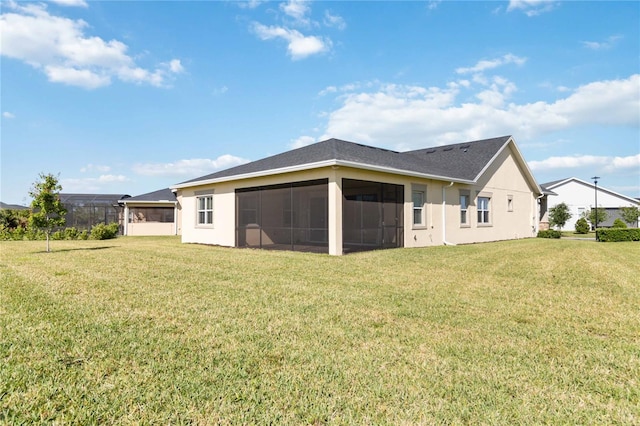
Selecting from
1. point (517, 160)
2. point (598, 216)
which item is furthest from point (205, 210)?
point (598, 216)

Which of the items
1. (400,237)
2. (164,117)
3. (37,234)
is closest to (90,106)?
(164,117)

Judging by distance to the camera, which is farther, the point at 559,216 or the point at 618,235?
the point at 559,216

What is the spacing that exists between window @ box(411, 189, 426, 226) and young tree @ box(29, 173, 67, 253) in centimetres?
1334

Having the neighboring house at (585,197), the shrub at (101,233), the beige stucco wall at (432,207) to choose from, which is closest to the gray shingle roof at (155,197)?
the shrub at (101,233)

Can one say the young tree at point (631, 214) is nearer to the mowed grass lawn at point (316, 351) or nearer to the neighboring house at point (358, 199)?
the neighboring house at point (358, 199)

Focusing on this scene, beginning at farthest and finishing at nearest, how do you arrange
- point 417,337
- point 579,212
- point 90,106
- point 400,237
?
point 579,212 < point 90,106 < point 400,237 < point 417,337

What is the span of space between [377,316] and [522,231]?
65.7ft

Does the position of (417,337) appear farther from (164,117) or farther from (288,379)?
(164,117)

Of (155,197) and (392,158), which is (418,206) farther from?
(155,197)

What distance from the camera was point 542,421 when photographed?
7.47 feet

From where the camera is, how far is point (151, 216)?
26.4 metres

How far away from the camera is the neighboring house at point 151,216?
26141 mm

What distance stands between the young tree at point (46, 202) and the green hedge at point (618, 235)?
26.1 metres

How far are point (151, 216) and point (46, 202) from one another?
14.3 metres
